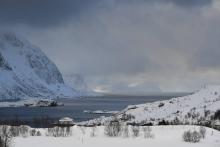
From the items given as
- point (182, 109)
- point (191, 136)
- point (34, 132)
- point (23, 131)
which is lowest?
point (191, 136)

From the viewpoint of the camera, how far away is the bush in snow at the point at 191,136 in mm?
55969

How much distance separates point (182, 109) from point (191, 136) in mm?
87355

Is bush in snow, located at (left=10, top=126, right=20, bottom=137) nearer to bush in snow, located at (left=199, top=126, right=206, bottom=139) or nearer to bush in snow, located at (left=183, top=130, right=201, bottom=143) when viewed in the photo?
bush in snow, located at (left=183, top=130, right=201, bottom=143)

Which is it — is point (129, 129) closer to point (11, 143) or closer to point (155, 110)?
point (11, 143)

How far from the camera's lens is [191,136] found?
56.6 m

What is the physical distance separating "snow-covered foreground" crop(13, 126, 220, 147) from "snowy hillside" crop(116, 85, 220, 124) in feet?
201

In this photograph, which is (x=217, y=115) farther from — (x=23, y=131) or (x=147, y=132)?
(x=23, y=131)

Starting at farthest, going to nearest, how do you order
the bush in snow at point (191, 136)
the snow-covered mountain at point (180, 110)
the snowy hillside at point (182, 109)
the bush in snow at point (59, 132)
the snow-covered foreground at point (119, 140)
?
the snowy hillside at point (182, 109)
the snow-covered mountain at point (180, 110)
the bush in snow at point (59, 132)
the bush in snow at point (191, 136)
the snow-covered foreground at point (119, 140)

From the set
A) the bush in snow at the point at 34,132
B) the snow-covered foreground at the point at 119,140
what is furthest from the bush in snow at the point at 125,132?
the bush in snow at the point at 34,132

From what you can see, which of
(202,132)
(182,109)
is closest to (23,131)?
(202,132)

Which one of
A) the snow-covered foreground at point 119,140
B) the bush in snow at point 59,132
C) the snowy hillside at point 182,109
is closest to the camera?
the snow-covered foreground at point 119,140

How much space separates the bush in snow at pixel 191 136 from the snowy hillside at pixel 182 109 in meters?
63.5

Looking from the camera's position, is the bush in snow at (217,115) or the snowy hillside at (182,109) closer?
the bush in snow at (217,115)

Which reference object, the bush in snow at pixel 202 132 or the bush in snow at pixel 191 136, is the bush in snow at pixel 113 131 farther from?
the bush in snow at pixel 202 132
